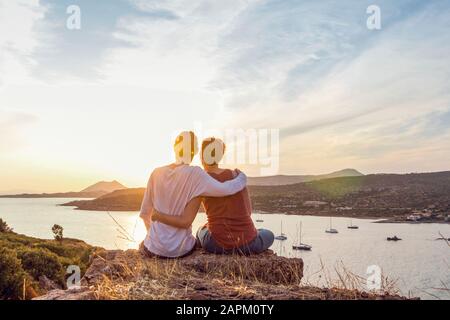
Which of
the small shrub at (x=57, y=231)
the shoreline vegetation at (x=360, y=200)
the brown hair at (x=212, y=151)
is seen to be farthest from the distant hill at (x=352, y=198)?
the brown hair at (x=212, y=151)

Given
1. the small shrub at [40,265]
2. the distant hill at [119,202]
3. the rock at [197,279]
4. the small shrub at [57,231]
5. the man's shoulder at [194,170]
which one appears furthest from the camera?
the distant hill at [119,202]

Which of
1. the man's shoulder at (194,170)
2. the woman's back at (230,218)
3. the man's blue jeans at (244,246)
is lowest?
the man's blue jeans at (244,246)

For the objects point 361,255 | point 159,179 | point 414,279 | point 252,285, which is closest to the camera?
point 252,285

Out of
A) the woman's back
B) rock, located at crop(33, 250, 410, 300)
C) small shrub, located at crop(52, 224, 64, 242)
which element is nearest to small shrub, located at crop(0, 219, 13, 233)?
small shrub, located at crop(52, 224, 64, 242)

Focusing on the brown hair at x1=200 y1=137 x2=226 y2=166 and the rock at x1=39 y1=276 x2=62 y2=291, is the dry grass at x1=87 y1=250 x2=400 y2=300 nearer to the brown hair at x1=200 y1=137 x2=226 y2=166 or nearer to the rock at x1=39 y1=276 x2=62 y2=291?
the brown hair at x1=200 y1=137 x2=226 y2=166

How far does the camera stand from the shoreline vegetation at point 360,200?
118m

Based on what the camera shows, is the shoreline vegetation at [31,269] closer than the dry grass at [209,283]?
No

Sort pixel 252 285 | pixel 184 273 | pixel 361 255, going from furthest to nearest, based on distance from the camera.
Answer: pixel 361 255 < pixel 184 273 < pixel 252 285

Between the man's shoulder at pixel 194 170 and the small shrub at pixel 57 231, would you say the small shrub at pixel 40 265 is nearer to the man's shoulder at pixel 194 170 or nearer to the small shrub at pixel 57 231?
the man's shoulder at pixel 194 170

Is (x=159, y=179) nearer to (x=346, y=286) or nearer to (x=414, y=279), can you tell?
(x=346, y=286)

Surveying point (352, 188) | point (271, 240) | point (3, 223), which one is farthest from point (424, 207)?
point (271, 240)

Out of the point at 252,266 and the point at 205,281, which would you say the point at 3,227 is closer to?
the point at 252,266
